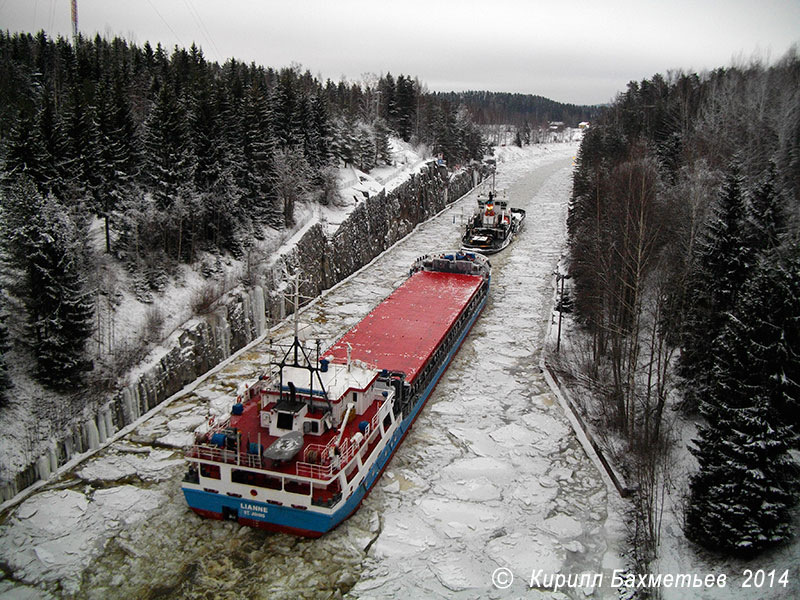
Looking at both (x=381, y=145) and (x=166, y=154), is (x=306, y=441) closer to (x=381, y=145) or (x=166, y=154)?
(x=166, y=154)

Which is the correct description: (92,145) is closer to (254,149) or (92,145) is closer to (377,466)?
(254,149)

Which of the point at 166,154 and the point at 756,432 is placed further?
the point at 166,154

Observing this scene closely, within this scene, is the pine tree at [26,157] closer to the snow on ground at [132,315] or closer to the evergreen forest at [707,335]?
the snow on ground at [132,315]

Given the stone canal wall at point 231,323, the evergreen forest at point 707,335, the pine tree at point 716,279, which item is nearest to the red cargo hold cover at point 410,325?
the evergreen forest at point 707,335

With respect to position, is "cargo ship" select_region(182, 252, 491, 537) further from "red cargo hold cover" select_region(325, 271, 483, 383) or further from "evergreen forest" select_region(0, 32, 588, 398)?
"evergreen forest" select_region(0, 32, 588, 398)

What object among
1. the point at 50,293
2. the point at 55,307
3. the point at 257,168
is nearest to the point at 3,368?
the point at 55,307

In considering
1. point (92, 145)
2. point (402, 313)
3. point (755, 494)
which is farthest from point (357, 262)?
point (755, 494)
